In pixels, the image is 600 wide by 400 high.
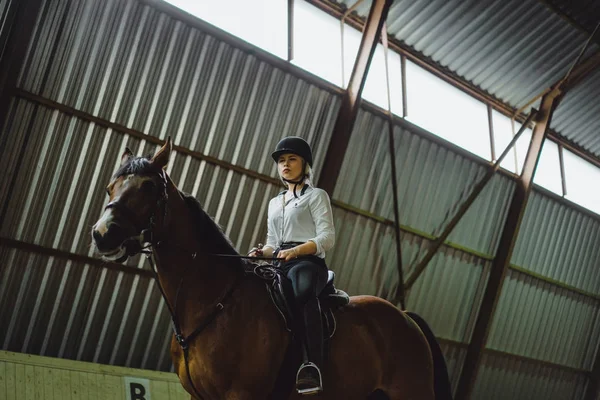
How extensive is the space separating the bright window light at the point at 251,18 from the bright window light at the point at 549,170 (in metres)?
6.65

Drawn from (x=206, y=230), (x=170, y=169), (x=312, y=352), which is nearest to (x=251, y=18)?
(x=170, y=169)

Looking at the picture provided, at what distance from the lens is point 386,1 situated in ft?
28.1

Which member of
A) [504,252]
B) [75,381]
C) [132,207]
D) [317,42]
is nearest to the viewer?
[132,207]

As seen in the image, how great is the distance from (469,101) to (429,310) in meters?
4.08

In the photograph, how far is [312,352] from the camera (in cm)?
358

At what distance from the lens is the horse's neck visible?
132 inches

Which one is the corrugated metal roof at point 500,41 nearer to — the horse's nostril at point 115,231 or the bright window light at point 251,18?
the bright window light at point 251,18

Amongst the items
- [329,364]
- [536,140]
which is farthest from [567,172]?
[329,364]

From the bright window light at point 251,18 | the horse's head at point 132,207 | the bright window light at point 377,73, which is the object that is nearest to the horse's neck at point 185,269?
the horse's head at point 132,207

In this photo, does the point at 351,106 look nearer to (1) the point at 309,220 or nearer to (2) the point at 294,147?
(2) the point at 294,147

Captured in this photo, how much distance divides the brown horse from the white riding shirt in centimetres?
38

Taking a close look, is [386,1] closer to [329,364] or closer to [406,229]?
[406,229]

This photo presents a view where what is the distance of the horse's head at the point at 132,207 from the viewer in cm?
296

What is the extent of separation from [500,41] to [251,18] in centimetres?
490
